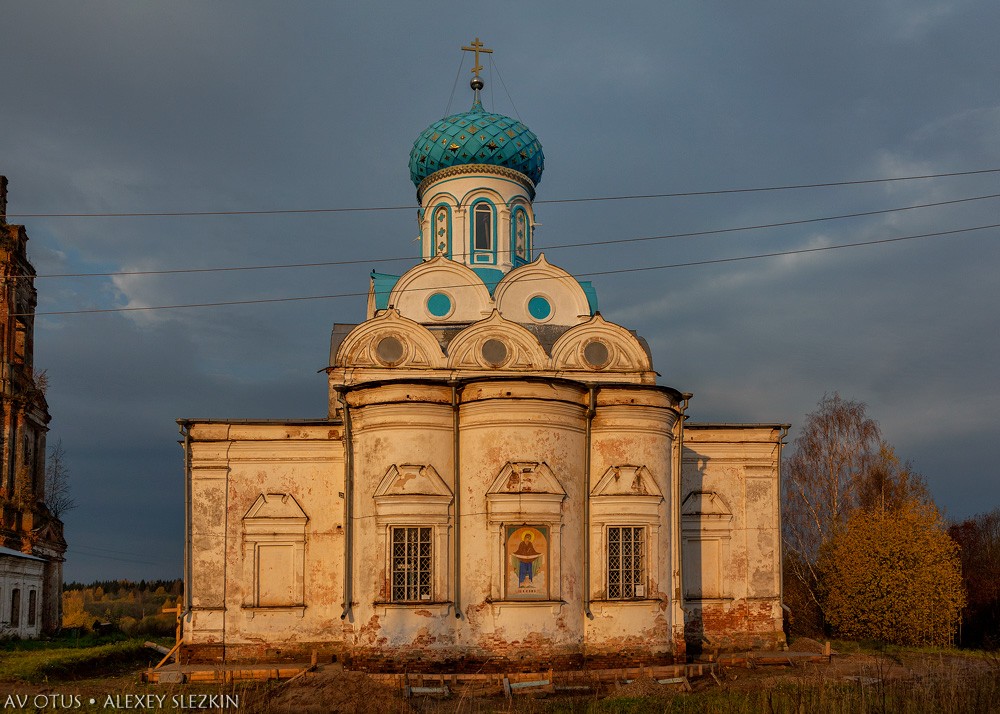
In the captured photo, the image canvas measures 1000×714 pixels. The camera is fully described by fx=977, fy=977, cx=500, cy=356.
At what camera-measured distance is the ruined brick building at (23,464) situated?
2381 cm

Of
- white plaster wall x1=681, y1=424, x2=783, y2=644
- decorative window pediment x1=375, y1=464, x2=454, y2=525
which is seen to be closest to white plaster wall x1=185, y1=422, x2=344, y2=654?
decorative window pediment x1=375, y1=464, x2=454, y2=525

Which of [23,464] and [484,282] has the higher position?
[484,282]

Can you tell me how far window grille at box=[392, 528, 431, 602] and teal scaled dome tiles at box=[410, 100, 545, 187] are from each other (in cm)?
1036

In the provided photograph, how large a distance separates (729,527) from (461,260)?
27.5 feet

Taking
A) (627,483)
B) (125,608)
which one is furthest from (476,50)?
(125,608)

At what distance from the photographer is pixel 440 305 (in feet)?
67.6

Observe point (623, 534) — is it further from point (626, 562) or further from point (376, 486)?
point (376, 486)

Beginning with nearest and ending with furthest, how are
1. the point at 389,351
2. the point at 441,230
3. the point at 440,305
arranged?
1. the point at 389,351
2. the point at 440,305
3. the point at 441,230

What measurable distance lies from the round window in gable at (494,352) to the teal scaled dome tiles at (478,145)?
568 cm

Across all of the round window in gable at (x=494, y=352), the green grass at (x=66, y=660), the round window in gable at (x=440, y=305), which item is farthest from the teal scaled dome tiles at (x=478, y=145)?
the green grass at (x=66, y=660)

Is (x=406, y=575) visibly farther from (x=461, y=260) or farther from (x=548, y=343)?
(x=461, y=260)

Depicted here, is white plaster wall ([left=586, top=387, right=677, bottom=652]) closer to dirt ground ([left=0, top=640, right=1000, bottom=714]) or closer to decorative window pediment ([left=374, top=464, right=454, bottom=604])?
dirt ground ([left=0, top=640, right=1000, bottom=714])

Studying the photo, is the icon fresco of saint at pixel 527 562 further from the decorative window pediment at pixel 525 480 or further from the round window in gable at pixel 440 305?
the round window in gable at pixel 440 305

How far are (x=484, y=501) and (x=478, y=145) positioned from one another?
10.1 m
